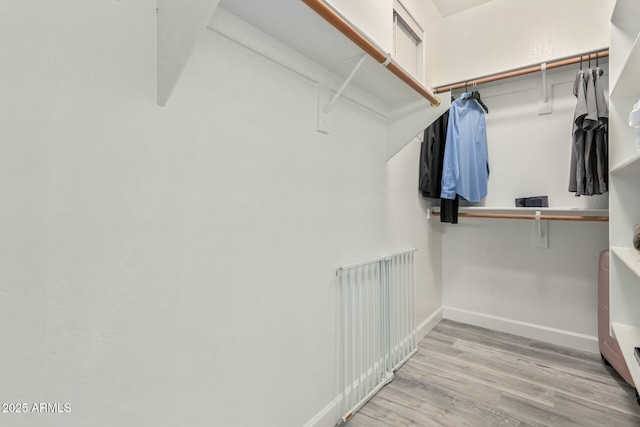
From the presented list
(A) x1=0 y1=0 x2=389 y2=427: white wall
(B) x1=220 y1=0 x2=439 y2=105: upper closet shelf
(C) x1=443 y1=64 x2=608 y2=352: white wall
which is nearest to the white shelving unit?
(C) x1=443 y1=64 x2=608 y2=352: white wall

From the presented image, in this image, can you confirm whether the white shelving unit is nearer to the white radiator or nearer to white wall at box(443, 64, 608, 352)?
white wall at box(443, 64, 608, 352)

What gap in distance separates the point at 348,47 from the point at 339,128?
16.5 inches

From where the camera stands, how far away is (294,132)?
129 cm

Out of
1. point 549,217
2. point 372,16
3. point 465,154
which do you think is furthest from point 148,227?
point 549,217

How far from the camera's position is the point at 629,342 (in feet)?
4.70

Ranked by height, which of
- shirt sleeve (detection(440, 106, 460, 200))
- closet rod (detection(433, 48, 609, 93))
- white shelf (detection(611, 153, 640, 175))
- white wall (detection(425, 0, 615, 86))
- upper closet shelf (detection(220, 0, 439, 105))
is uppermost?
white wall (detection(425, 0, 615, 86))

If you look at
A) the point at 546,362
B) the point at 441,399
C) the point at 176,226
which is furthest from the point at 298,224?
the point at 546,362

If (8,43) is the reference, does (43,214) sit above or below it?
below

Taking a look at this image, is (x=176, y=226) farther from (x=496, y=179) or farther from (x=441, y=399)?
(x=496, y=179)

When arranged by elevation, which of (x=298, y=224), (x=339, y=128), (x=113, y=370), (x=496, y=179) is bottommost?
(x=113, y=370)

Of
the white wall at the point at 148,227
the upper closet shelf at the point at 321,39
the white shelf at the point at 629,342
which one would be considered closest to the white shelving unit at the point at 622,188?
the white shelf at the point at 629,342

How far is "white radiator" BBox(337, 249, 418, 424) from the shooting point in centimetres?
160

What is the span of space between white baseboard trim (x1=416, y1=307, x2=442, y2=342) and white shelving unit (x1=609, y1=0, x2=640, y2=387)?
3.91 feet

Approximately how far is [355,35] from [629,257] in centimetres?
157
